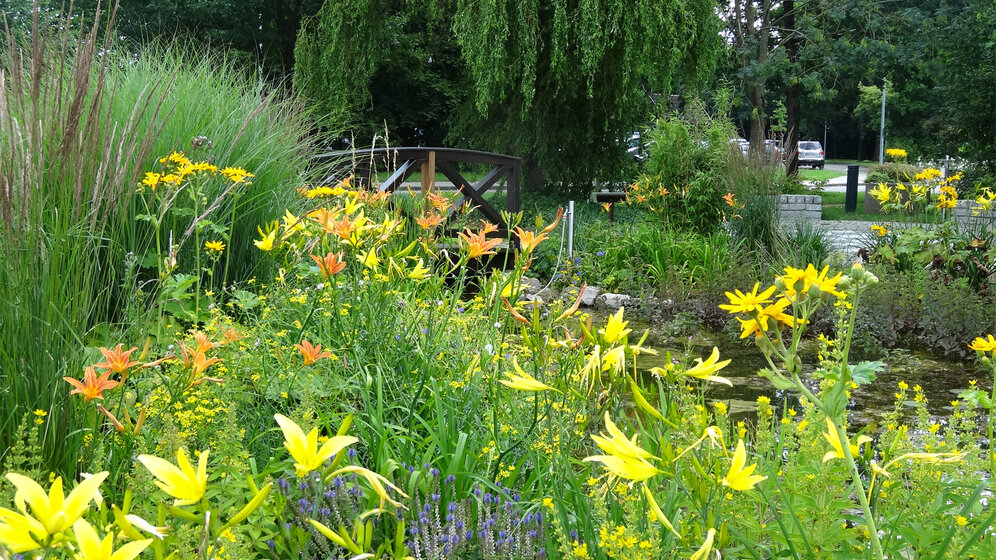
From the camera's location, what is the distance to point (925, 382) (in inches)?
161

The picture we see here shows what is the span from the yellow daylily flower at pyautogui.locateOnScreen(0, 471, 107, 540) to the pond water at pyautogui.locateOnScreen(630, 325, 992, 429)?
110 inches

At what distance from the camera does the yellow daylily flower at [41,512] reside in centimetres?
71

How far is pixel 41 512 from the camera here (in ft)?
2.37

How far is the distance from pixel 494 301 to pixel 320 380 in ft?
1.77

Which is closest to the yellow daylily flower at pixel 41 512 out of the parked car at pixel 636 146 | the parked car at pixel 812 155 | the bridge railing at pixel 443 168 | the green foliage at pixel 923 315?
the green foliage at pixel 923 315

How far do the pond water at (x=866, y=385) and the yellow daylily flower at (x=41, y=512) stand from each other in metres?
2.79

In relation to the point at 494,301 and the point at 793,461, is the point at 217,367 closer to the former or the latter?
the point at 494,301

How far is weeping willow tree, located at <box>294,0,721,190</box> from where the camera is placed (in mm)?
10227

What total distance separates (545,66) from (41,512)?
10948 millimetres

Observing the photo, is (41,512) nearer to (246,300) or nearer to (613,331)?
(613,331)

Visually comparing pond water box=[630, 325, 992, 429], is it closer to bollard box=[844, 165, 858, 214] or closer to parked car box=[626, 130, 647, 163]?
parked car box=[626, 130, 647, 163]

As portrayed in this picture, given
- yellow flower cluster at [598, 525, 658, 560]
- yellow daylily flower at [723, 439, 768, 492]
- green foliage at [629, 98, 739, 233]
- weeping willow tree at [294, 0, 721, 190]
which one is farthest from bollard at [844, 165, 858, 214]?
yellow daylily flower at [723, 439, 768, 492]

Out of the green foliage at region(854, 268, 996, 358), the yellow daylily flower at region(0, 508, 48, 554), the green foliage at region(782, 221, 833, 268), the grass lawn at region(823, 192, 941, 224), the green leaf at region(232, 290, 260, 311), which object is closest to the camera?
the yellow daylily flower at region(0, 508, 48, 554)

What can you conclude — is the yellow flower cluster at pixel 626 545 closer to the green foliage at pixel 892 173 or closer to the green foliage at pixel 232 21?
the green foliage at pixel 892 173
